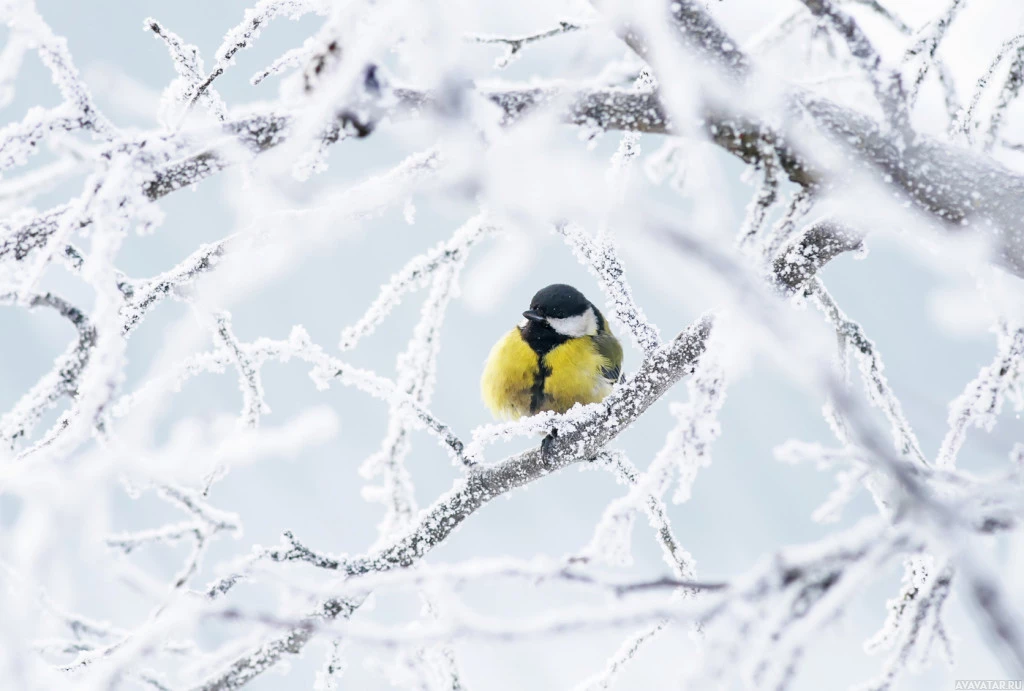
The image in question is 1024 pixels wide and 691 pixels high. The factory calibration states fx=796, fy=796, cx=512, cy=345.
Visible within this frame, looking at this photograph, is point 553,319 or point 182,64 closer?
point 182,64

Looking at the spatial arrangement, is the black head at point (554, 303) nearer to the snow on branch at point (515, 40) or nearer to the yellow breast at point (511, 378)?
the yellow breast at point (511, 378)

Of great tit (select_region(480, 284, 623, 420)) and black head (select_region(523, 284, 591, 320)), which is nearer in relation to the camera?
great tit (select_region(480, 284, 623, 420))

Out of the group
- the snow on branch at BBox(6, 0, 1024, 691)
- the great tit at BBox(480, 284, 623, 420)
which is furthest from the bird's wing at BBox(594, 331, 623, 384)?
the snow on branch at BBox(6, 0, 1024, 691)

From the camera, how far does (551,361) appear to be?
3.83m

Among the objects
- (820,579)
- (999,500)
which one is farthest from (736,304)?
(999,500)

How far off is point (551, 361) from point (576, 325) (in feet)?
1.14

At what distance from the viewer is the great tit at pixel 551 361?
12.4 ft

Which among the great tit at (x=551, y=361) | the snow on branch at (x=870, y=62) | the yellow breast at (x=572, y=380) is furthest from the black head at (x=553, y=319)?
the snow on branch at (x=870, y=62)

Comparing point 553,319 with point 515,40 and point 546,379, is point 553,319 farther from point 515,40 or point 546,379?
point 515,40

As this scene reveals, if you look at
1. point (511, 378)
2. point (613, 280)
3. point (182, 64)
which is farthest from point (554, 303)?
point (182, 64)

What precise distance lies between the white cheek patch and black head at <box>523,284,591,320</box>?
2cm

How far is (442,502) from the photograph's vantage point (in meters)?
2.41

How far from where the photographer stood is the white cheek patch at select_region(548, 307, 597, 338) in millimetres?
4016

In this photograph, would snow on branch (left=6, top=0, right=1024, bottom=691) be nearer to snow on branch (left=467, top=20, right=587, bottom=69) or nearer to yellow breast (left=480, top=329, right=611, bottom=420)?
snow on branch (left=467, top=20, right=587, bottom=69)
